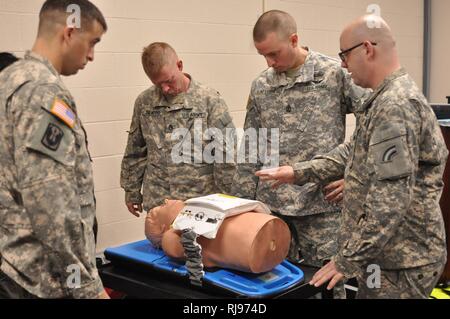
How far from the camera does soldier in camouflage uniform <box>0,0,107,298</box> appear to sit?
4.90 ft

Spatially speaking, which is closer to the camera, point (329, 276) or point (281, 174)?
point (329, 276)

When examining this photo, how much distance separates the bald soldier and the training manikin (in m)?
0.21

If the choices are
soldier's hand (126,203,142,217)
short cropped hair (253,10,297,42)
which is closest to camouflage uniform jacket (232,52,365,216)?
short cropped hair (253,10,297,42)

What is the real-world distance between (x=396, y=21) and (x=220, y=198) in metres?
Result: 4.21

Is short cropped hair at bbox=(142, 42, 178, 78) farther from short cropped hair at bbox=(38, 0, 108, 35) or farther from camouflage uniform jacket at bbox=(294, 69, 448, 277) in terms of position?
camouflage uniform jacket at bbox=(294, 69, 448, 277)

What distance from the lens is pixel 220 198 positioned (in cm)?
218

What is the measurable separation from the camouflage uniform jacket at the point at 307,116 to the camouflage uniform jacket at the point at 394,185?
0.72 m

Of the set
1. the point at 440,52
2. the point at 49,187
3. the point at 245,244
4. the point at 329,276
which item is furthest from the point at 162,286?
the point at 440,52

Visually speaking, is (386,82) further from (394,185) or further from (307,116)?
(307,116)

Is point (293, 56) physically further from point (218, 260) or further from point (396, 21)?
point (396, 21)

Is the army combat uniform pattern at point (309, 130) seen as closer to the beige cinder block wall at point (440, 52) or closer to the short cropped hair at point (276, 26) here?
the short cropped hair at point (276, 26)

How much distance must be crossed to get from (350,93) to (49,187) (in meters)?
1.60

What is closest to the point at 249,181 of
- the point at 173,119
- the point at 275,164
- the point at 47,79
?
the point at 275,164

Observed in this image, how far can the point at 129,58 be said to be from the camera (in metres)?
3.60
